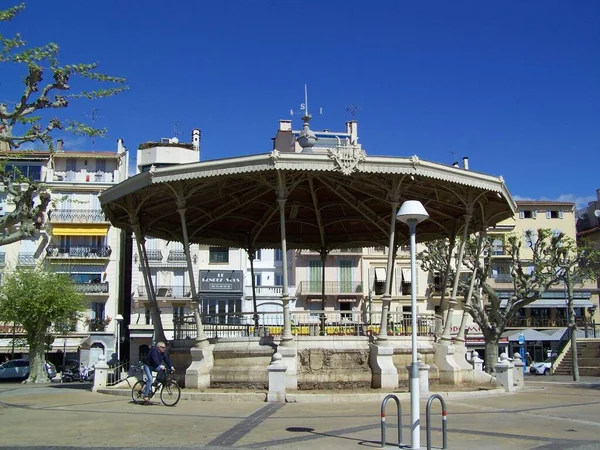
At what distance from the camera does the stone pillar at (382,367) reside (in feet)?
73.3

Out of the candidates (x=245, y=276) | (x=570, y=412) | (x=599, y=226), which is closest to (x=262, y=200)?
(x=570, y=412)

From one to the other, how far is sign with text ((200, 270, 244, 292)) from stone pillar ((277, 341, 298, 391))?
40.4 metres

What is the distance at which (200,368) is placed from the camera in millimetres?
22859

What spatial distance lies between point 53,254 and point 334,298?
25.6 meters

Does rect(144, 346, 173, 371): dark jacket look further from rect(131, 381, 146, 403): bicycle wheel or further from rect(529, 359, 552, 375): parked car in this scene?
rect(529, 359, 552, 375): parked car

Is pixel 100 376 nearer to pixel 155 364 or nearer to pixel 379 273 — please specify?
pixel 155 364

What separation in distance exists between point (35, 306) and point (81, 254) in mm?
19490

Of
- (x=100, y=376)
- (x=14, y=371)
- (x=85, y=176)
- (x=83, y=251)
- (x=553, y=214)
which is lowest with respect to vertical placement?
(x=14, y=371)

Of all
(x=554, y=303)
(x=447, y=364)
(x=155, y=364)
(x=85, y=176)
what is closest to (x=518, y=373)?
(x=447, y=364)

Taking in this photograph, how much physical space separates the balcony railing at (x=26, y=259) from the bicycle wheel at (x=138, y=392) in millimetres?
44656

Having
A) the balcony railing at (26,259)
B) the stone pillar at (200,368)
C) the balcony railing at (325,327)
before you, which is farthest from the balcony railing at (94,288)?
the stone pillar at (200,368)

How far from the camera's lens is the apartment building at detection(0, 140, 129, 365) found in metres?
61.6

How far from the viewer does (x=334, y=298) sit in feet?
215

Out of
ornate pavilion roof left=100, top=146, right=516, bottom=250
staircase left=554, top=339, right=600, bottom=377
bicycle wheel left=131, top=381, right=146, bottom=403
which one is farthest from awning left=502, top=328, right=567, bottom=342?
bicycle wheel left=131, top=381, right=146, bottom=403
